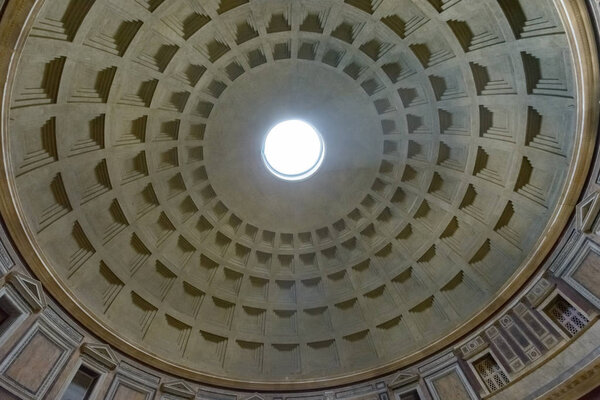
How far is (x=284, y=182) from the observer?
78.0 feet

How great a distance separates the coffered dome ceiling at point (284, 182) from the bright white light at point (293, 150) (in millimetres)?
742

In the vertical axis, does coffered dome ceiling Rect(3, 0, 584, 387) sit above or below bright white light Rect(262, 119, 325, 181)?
below

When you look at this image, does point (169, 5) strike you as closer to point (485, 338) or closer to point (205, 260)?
point (205, 260)

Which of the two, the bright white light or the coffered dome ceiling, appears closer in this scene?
the coffered dome ceiling

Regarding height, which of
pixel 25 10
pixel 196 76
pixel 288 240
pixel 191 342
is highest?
pixel 196 76

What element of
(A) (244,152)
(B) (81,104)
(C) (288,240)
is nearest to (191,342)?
(C) (288,240)

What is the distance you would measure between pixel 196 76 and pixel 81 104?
5.39m

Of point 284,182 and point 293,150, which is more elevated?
point 293,150

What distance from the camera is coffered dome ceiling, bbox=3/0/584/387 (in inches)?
628

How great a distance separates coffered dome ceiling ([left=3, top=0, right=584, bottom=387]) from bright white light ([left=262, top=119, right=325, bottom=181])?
0.74 metres

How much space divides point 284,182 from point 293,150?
270 cm

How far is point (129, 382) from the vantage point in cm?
1725

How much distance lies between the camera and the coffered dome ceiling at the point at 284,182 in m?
15.9

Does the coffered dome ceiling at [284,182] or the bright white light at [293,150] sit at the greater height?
the bright white light at [293,150]
